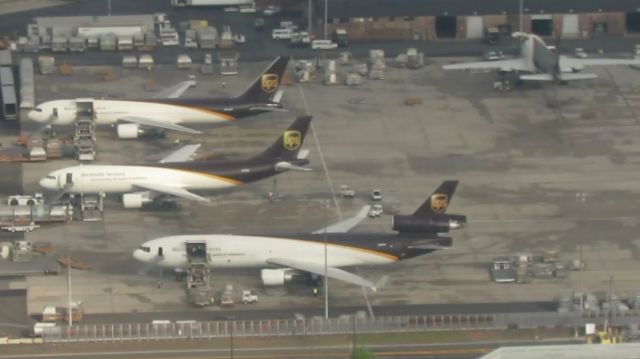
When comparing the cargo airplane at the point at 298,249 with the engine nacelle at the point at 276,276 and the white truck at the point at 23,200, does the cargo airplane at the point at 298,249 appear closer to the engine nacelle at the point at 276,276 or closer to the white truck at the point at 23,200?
the engine nacelle at the point at 276,276

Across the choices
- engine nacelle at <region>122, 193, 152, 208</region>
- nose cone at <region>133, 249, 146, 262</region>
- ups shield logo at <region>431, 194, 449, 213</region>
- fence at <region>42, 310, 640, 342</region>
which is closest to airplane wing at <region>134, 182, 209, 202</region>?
engine nacelle at <region>122, 193, 152, 208</region>

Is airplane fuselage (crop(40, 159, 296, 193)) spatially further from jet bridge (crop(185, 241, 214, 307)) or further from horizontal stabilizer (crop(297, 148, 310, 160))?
jet bridge (crop(185, 241, 214, 307))

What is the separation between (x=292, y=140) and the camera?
193 m

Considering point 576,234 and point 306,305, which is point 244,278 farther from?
point 576,234

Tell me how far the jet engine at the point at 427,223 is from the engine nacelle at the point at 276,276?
7984 millimetres

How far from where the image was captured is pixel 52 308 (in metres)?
171

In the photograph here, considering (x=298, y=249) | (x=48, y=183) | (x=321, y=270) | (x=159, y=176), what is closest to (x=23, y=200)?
(x=48, y=183)

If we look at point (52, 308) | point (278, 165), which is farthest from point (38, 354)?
point (278, 165)

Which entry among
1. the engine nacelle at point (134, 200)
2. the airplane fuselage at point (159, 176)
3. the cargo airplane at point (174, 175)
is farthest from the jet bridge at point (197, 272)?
the airplane fuselage at point (159, 176)

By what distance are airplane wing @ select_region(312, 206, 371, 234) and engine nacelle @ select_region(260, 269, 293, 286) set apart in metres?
5.04

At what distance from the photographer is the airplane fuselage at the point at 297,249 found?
175m

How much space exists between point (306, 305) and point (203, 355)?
10.9 m

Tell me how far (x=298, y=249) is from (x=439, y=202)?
1032 cm

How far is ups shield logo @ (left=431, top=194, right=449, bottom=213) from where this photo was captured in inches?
6969
